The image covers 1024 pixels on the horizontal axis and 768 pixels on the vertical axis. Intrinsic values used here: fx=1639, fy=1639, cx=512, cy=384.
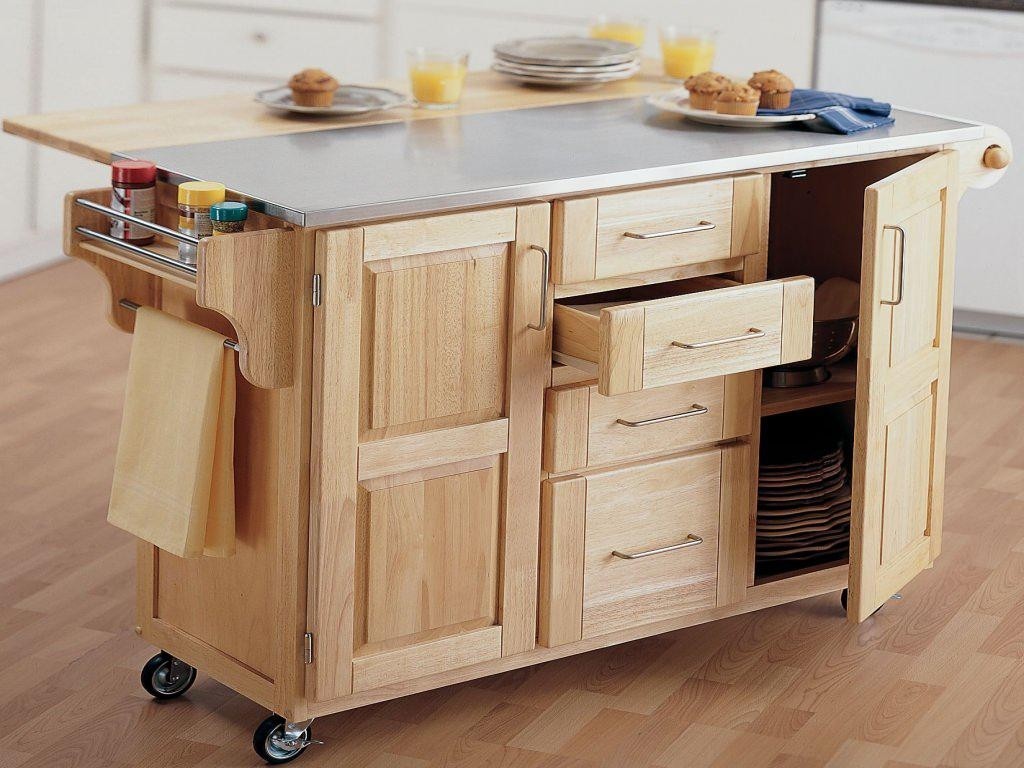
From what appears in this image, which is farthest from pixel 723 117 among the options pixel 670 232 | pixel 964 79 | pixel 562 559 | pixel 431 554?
pixel 964 79

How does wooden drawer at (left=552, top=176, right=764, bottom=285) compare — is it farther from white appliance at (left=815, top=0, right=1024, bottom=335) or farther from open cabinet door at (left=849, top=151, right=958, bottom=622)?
white appliance at (left=815, top=0, right=1024, bottom=335)

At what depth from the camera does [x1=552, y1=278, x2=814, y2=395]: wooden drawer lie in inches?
88.4

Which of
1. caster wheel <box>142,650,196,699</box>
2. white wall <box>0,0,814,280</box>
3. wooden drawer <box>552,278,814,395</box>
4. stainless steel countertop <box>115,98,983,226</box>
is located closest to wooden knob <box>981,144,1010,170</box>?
stainless steel countertop <box>115,98,983,226</box>

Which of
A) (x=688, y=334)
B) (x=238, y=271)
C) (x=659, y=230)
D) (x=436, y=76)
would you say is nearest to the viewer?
(x=238, y=271)

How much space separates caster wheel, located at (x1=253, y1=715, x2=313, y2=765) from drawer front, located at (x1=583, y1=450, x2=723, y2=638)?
1.57 ft

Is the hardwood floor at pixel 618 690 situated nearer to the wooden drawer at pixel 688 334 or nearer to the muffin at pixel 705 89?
the wooden drawer at pixel 688 334

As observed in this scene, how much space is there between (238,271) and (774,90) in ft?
3.57

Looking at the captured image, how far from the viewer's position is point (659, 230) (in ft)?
7.93

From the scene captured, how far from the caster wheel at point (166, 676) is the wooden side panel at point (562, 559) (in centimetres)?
55

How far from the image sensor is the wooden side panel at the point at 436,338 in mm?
2199

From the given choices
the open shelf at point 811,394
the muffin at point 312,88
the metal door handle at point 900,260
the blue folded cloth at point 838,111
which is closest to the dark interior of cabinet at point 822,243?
the open shelf at point 811,394

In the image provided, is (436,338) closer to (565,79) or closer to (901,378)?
(901,378)

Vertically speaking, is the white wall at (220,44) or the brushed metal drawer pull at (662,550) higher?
the white wall at (220,44)

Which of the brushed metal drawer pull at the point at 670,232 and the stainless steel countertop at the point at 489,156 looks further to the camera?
the brushed metal drawer pull at the point at 670,232
